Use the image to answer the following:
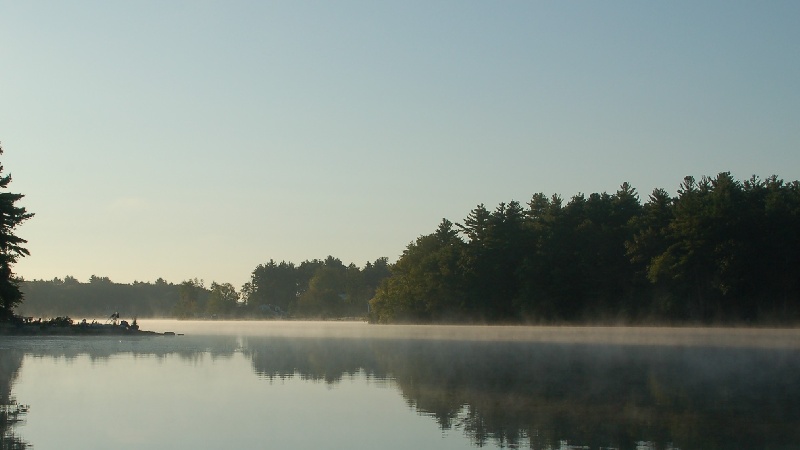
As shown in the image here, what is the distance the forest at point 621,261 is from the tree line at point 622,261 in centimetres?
11

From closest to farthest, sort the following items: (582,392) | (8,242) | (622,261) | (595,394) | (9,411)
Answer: (9,411) < (595,394) < (582,392) < (8,242) < (622,261)

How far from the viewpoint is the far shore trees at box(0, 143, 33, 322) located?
48781mm

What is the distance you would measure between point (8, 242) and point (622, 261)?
55724 millimetres

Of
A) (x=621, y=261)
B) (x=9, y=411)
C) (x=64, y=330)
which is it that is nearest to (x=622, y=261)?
(x=621, y=261)

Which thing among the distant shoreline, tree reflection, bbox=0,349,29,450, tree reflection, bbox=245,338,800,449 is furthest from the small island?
tree reflection, bbox=0,349,29,450

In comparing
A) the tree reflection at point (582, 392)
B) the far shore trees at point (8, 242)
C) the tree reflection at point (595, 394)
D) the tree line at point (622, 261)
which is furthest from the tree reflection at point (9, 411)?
the tree line at point (622, 261)

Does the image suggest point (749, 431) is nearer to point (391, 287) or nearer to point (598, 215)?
point (598, 215)

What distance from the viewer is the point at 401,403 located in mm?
19875

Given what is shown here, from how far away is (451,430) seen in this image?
51.6ft

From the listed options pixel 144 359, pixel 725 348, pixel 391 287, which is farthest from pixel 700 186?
pixel 144 359

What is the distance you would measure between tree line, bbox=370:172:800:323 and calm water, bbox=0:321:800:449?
42542 mm

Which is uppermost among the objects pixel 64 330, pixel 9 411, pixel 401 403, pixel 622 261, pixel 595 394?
pixel 622 261

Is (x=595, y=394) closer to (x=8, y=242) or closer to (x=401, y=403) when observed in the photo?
(x=401, y=403)

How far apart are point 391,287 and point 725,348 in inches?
3216
